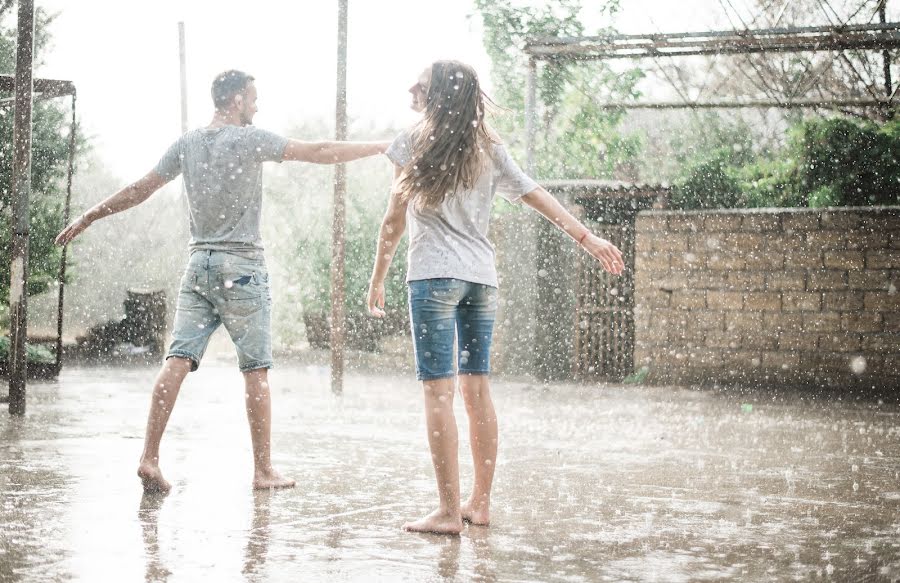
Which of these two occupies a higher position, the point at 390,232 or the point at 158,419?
the point at 390,232

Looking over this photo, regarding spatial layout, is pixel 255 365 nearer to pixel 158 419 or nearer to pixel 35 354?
pixel 158 419

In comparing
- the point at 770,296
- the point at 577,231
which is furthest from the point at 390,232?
the point at 770,296

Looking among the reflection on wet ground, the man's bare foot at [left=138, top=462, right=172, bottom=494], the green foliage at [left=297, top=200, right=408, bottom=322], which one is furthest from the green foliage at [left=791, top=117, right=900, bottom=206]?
the man's bare foot at [left=138, top=462, right=172, bottom=494]

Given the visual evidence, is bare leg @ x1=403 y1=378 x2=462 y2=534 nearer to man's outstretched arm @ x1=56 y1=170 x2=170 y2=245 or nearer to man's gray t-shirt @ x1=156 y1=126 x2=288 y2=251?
man's gray t-shirt @ x1=156 y1=126 x2=288 y2=251

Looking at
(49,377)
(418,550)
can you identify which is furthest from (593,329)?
(418,550)

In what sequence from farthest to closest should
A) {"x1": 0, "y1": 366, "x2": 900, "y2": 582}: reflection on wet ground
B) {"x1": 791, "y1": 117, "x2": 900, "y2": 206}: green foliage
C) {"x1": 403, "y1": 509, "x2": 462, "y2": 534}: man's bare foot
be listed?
{"x1": 791, "y1": 117, "x2": 900, "y2": 206}: green foliage, {"x1": 403, "y1": 509, "x2": 462, "y2": 534}: man's bare foot, {"x1": 0, "y1": 366, "x2": 900, "y2": 582}: reflection on wet ground

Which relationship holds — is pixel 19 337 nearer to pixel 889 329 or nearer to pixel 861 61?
pixel 889 329

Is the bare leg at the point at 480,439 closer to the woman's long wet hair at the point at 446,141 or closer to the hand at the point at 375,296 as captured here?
the hand at the point at 375,296

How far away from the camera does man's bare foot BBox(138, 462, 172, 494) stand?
15.8ft

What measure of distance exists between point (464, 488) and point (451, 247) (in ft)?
4.98

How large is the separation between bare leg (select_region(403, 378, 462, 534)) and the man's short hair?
5.63ft

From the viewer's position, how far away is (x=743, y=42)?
1242 cm

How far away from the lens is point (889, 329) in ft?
37.0

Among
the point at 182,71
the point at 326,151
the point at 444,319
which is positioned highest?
the point at 182,71
